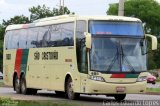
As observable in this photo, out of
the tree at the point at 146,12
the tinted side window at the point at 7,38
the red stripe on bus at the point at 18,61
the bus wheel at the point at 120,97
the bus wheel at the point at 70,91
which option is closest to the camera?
the bus wheel at the point at 70,91

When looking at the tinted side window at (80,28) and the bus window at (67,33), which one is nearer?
the tinted side window at (80,28)

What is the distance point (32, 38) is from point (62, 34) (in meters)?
3.90

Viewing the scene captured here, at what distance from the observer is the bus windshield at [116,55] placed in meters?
23.3

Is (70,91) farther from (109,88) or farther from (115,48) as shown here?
(115,48)

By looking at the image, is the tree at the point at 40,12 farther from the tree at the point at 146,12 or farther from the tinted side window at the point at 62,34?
the tinted side window at the point at 62,34

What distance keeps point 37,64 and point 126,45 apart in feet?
21.1

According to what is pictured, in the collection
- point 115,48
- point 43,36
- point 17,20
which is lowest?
point 115,48

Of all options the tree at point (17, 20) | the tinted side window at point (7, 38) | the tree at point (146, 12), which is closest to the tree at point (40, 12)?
the tree at point (17, 20)

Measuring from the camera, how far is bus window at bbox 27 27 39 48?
29281 mm

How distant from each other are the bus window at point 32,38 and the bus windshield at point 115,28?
5.69m

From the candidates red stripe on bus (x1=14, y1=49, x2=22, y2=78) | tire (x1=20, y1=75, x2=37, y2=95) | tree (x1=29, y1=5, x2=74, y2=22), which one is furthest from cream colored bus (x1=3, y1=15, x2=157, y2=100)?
tree (x1=29, y1=5, x2=74, y2=22)

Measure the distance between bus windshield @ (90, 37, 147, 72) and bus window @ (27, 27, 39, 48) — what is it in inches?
240

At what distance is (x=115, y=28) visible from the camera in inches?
945

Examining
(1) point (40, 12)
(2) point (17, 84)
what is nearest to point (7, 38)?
(2) point (17, 84)
